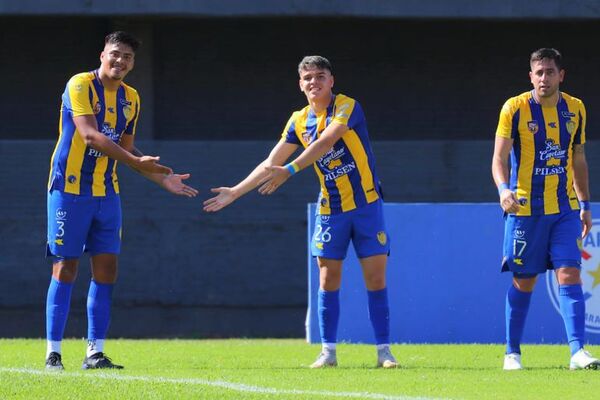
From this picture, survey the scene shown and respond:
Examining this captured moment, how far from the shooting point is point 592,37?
59.0 ft

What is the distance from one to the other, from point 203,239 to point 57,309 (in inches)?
309

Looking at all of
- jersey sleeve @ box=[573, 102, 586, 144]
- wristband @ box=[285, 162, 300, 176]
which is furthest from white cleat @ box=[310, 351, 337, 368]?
jersey sleeve @ box=[573, 102, 586, 144]

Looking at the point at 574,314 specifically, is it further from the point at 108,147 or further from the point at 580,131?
the point at 108,147

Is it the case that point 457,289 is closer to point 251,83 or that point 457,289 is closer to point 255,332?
point 255,332

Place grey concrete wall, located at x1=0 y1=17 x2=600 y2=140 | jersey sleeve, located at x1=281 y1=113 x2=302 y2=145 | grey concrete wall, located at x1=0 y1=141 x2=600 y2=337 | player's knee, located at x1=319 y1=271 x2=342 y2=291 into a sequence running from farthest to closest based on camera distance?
grey concrete wall, located at x1=0 y1=17 x2=600 y2=140
grey concrete wall, located at x1=0 y1=141 x2=600 y2=337
jersey sleeve, located at x1=281 y1=113 x2=302 y2=145
player's knee, located at x1=319 y1=271 x2=342 y2=291

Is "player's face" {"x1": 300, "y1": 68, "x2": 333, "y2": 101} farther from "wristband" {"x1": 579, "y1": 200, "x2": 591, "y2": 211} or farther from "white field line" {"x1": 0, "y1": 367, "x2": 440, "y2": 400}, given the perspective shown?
"white field line" {"x1": 0, "y1": 367, "x2": 440, "y2": 400}

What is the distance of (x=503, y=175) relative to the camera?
334 inches

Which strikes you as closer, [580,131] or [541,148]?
[541,148]

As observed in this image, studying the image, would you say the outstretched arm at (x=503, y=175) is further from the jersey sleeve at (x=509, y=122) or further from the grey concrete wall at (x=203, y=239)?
the grey concrete wall at (x=203, y=239)

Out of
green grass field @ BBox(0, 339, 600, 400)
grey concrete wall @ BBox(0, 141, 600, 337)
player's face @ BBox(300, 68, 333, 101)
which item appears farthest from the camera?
grey concrete wall @ BBox(0, 141, 600, 337)

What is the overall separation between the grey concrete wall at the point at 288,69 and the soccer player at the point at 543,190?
8.71m

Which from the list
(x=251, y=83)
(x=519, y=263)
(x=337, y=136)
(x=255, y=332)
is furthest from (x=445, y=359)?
(x=251, y=83)

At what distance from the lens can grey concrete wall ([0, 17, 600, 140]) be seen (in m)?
17.5

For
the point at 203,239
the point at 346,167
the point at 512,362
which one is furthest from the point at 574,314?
the point at 203,239
